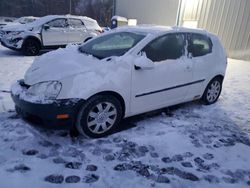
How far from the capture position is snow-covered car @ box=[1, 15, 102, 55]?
972cm

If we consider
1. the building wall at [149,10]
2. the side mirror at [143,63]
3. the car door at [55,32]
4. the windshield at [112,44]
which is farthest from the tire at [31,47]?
the building wall at [149,10]

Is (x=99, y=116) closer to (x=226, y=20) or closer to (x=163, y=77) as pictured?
(x=163, y=77)

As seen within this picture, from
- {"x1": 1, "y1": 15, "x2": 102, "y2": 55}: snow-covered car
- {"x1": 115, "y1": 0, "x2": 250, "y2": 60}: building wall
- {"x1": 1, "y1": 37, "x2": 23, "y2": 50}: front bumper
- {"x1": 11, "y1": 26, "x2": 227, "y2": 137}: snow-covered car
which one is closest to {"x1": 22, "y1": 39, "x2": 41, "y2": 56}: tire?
{"x1": 1, "y1": 15, "x2": 102, "y2": 55}: snow-covered car

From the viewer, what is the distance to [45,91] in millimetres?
3537

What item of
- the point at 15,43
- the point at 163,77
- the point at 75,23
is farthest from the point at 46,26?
the point at 163,77

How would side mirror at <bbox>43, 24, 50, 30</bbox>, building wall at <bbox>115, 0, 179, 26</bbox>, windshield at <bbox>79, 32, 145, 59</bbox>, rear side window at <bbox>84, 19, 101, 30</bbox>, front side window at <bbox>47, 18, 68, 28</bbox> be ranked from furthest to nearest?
building wall at <bbox>115, 0, 179, 26</bbox> → rear side window at <bbox>84, 19, 101, 30</bbox> → front side window at <bbox>47, 18, 68, 28</bbox> → side mirror at <bbox>43, 24, 50, 30</bbox> → windshield at <bbox>79, 32, 145, 59</bbox>

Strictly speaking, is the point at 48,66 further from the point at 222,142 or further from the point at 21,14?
the point at 21,14

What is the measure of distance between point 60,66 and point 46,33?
690 centimetres

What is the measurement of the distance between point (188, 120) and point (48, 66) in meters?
2.42

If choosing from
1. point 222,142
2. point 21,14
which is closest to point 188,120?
point 222,142

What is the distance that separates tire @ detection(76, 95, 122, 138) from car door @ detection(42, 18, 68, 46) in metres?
7.15

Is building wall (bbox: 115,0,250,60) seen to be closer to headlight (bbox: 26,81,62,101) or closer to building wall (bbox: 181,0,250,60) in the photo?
building wall (bbox: 181,0,250,60)

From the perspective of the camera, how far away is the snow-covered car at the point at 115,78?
353 centimetres

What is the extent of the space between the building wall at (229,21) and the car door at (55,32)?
576 cm
